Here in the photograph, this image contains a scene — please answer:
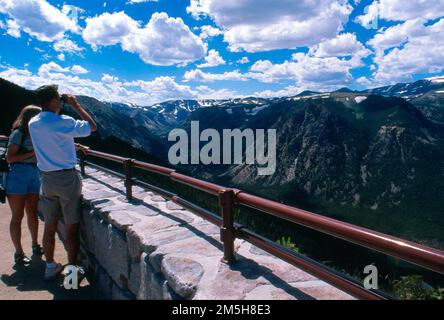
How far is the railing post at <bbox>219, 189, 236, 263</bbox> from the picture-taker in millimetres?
3553

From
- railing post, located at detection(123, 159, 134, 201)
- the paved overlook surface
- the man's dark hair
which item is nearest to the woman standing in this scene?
the paved overlook surface

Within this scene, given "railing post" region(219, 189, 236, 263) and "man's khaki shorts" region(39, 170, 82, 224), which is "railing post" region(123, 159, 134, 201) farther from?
"railing post" region(219, 189, 236, 263)

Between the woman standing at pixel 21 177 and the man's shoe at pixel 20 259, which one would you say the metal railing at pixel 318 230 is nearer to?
the woman standing at pixel 21 177

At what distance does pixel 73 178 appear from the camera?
4852 mm

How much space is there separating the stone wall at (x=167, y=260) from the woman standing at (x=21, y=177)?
2.51 feet

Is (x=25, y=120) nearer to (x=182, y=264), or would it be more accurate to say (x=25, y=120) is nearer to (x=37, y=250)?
(x=37, y=250)

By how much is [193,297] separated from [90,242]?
3.07 meters

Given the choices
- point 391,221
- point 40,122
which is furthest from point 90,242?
point 391,221

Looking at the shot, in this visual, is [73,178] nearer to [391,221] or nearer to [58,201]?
[58,201]

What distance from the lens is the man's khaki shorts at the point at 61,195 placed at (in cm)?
471

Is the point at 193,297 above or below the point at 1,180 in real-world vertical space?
below

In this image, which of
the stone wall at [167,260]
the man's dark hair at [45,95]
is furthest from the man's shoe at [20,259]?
the man's dark hair at [45,95]

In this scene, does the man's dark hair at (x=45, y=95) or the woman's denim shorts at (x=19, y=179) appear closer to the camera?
the man's dark hair at (x=45, y=95)

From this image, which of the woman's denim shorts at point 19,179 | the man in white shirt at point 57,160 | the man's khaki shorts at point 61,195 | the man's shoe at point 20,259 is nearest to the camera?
the man in white shirt at point 57,160
